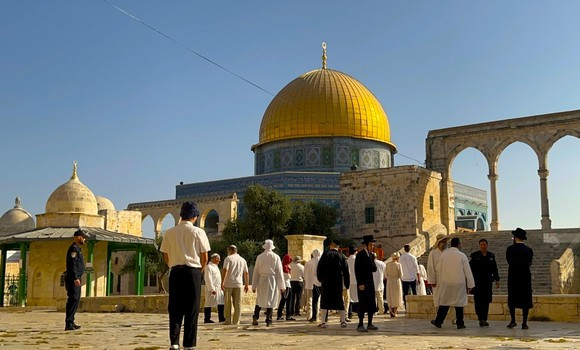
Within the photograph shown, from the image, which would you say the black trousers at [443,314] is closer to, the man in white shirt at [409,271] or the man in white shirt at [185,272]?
the man in white shirt at [185,272]

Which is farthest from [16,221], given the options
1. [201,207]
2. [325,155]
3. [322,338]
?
[322,338]

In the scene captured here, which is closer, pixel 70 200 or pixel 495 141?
pixel 70 200

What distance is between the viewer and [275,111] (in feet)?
128

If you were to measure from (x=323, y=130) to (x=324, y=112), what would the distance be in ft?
3.47

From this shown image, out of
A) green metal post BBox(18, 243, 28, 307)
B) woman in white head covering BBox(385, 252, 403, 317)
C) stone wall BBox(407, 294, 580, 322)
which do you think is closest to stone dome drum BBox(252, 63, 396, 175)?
green metal post BBox(18, 243, 28, 307)

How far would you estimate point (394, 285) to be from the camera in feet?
41.1

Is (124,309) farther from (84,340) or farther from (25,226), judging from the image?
(25,226)

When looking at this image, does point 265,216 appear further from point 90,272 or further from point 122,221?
point 90,272

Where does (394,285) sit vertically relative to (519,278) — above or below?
below

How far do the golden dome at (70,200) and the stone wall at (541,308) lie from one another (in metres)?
14.4

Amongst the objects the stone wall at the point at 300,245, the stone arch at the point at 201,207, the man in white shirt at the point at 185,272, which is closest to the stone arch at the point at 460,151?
the stone arch at the point at 201,207

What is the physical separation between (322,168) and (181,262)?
3054cm

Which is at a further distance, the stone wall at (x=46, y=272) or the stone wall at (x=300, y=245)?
the stone wall at (x=46, y=272)

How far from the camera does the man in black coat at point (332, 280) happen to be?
30.8 feet
